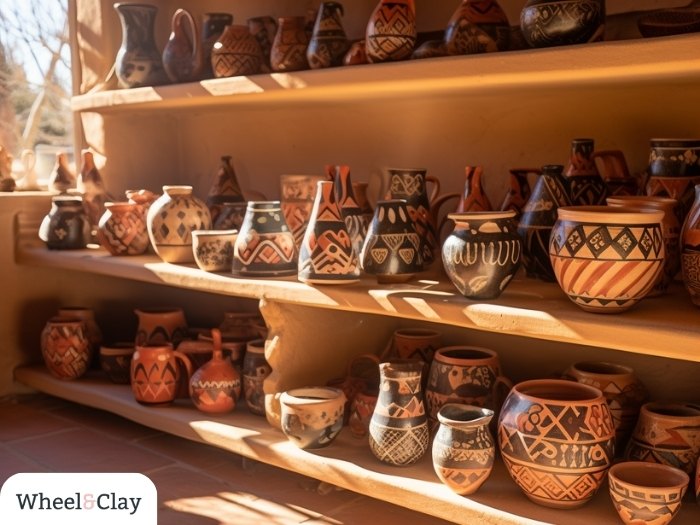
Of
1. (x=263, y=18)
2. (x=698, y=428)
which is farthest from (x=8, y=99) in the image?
(x=698, y=428)

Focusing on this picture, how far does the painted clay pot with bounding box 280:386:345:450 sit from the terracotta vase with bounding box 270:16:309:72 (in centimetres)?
75

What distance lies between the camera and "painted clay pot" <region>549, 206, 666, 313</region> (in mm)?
1221

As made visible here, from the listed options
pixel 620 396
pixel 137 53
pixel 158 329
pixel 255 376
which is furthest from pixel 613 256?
pixel 137 53

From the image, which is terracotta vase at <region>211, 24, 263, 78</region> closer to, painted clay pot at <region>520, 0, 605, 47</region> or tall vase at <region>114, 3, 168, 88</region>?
tall vase at <region>114, 3, 168, 88</region>

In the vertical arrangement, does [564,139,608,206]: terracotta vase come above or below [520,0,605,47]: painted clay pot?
below

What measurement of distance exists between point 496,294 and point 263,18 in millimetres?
1064

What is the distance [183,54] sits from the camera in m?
2.11

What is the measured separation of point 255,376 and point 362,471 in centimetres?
43

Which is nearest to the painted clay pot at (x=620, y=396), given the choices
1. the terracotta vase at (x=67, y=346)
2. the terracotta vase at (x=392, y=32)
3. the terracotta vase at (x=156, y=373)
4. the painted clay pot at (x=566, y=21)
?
the painted clay pot at (x=566, y=21)

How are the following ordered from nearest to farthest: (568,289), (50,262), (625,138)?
1. (568,289)
2. (625,138)
3. (50,262)

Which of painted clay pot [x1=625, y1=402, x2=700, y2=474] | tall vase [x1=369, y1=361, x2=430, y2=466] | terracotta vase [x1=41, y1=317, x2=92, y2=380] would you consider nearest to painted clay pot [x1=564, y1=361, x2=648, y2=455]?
painted clay pot [x1=625, y1=402, x2=700, y2=474]

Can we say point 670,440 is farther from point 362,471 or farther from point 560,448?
point 362,471

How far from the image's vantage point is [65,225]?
226cm

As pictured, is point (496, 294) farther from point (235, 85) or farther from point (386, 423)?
point (235, 85)
